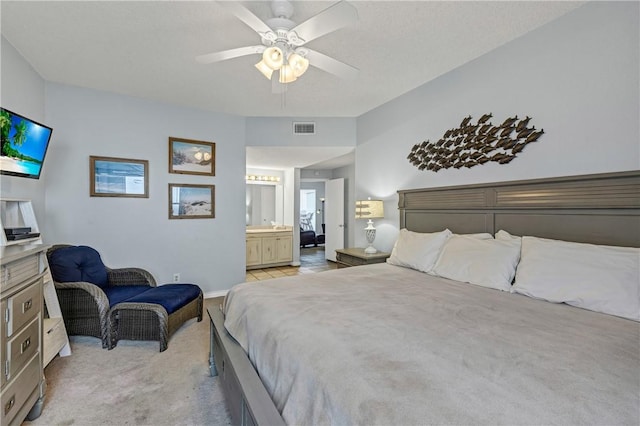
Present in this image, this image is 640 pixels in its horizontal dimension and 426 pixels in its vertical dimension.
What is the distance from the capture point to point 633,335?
1299 mm

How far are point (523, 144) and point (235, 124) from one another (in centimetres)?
363

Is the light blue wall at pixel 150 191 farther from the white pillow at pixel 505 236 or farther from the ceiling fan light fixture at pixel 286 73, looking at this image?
the white pillow at pixel 505 236

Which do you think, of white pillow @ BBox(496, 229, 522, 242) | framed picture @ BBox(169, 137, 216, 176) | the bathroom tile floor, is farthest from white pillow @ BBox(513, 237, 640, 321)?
the bathroom tile floor

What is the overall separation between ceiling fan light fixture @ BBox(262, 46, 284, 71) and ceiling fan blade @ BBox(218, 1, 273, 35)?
105 mm

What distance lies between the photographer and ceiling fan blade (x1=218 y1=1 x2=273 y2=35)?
4.93 ft

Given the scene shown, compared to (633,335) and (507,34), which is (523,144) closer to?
(507,34)

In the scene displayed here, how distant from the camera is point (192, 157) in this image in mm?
4070

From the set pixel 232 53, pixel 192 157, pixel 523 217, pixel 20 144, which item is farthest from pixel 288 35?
pixel 192 157

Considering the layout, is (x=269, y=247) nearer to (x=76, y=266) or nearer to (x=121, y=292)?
A: (x=121, y=292)

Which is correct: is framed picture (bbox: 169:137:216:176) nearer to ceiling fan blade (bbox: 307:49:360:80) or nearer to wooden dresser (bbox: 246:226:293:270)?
wooden dresser (bbox: 246:226:293:270)

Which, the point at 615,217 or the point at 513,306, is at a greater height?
the point at 615,217

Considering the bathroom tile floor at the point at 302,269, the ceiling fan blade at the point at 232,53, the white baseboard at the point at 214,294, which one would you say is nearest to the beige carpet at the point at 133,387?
the white baseboard at the point at 214,294

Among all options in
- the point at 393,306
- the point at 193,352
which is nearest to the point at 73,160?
the point at 193,352

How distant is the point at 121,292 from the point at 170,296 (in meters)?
0.57
